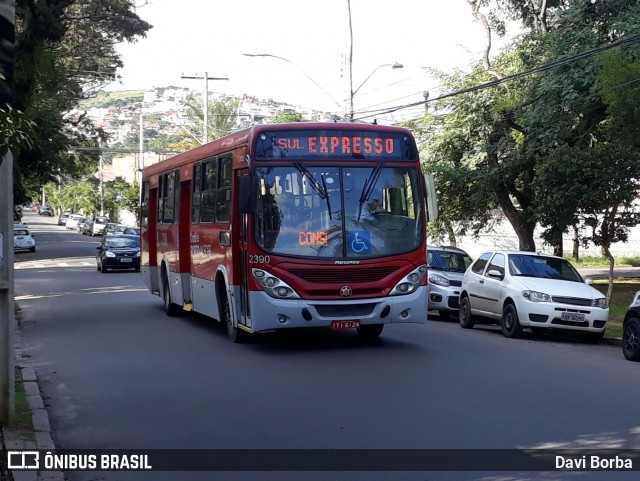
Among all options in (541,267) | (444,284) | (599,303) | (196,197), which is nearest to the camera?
(599,303)

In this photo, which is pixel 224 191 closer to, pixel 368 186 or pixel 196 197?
pixel 196 197

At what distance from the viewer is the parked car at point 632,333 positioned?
13.9m

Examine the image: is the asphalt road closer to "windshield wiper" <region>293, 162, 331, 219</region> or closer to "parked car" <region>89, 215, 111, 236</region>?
"windshield wiper" <region>293, 162, 331, 219</region>

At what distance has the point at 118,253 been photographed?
40.0 metres

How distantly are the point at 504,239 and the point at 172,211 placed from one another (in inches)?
1215

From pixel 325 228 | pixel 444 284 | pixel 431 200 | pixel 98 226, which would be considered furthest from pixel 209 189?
pixel 98 226

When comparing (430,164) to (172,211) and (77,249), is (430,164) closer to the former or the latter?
(172,211)

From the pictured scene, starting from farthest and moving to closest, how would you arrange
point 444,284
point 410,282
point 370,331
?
point 444,284, point 370,331, point 410,282

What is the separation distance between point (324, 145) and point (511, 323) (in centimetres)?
554

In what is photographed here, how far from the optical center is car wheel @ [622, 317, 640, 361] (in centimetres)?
1391

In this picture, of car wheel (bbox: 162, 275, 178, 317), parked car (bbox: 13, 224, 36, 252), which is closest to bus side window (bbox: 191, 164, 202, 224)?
car wheel (bbox: 162, 275, 178, 317)

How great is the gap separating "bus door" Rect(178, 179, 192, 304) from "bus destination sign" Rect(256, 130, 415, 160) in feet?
16.2

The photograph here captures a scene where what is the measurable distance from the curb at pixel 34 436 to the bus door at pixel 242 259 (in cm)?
343

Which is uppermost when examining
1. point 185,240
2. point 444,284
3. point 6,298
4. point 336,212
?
point 336,212
